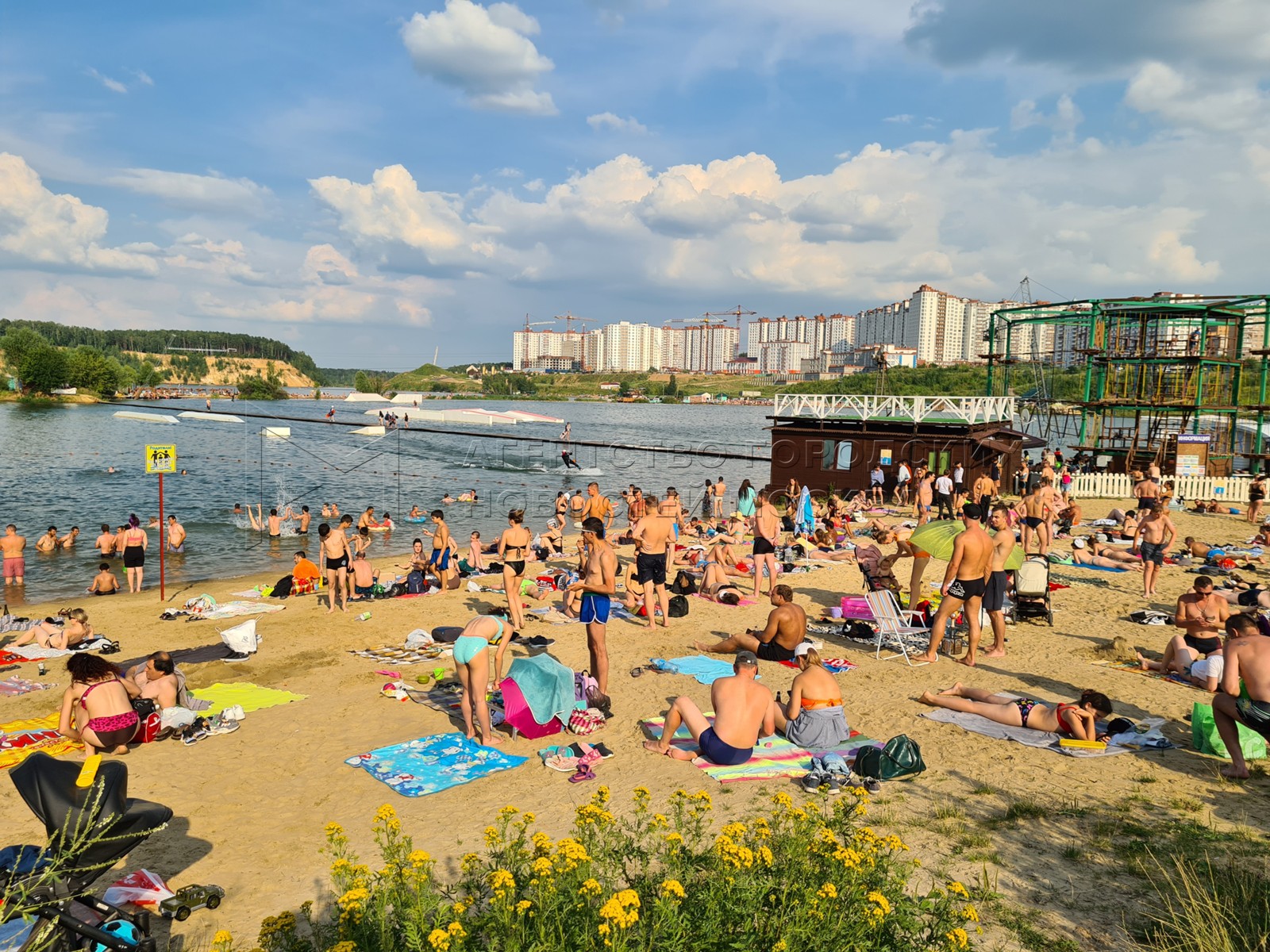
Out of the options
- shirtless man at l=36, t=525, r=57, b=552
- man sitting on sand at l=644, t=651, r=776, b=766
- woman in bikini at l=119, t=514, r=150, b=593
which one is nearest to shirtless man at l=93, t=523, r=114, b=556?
shirtless man at l=36, t=525, r=57, b=552

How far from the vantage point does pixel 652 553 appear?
1027 centimetres

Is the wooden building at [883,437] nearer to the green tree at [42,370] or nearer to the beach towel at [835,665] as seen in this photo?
the beach towel at [835,665]

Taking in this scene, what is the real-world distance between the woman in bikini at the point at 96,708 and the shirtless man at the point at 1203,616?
402 inches

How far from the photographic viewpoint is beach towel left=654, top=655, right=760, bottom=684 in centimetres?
860

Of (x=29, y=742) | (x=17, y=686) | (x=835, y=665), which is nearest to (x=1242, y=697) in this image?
(x=835, y=665)

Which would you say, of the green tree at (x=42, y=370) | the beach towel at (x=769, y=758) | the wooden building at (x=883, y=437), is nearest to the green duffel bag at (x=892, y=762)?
the beach towel at (x=769, y=758)

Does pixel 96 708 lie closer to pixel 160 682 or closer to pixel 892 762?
pixel 160 682

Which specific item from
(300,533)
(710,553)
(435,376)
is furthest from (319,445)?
(435,376)

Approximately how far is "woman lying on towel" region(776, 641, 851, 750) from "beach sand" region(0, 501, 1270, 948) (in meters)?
0.56

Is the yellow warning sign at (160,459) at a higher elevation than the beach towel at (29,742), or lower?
higher

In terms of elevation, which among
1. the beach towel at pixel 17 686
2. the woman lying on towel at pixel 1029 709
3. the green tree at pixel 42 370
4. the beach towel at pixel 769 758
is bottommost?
the beach towel at pixel 17 686

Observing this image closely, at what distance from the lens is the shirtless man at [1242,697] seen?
5.66 m

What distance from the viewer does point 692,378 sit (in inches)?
7854

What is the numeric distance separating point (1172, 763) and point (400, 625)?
356 inches
